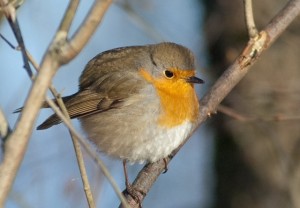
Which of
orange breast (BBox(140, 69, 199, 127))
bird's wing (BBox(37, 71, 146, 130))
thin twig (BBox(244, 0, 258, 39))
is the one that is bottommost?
bird's wing (BBox(37, 71, 146, 130))

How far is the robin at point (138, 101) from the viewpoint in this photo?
4.08 metres

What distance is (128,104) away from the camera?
13.9ft

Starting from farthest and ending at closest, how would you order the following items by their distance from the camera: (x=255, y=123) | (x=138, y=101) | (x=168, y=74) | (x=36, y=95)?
A: (x=255, y=123) → (x=168, y=74) → (x=138, y=101) → (x=36, y=95)

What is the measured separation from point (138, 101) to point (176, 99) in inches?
9.9

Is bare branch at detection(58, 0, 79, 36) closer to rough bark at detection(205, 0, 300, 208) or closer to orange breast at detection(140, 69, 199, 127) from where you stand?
orange breast at detection(140, 69, 199, 127)

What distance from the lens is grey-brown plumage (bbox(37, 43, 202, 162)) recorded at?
4070 millimetres

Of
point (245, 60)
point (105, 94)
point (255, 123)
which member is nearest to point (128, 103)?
point (105, 94)

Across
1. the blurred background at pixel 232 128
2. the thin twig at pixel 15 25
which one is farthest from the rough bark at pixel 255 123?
the thin twig at pixel 15 25

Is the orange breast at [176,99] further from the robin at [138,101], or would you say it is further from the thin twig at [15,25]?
the thin twig at [15,25]

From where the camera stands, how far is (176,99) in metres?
4.25

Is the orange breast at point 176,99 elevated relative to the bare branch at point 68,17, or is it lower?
lower

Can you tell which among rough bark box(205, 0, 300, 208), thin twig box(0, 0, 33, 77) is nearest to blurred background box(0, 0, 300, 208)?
rough bark box(205, 0, 300, 208)

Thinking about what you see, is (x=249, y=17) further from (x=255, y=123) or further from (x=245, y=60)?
(x=255, y=123)

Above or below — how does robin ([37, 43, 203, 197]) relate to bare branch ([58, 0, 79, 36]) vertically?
below
